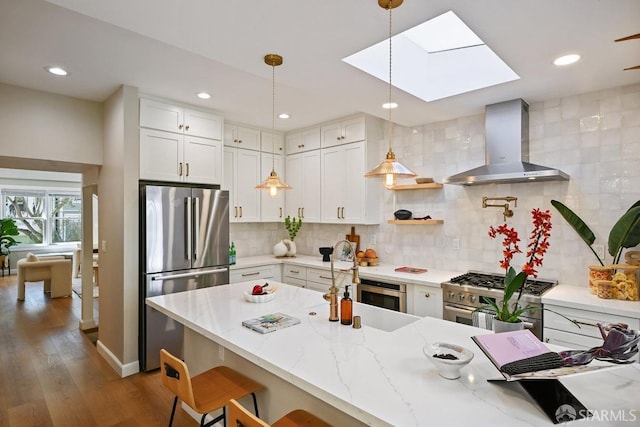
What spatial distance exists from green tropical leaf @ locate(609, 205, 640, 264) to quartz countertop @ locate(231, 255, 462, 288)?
→ 1.23 meters

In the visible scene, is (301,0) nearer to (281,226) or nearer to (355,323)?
(355,323)

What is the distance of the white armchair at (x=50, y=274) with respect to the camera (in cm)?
631

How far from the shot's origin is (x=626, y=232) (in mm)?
2383

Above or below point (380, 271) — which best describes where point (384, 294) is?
below

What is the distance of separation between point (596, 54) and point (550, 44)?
1.34ft

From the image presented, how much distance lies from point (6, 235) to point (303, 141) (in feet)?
28.6

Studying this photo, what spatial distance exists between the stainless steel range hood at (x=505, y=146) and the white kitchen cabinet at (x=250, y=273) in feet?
7.98

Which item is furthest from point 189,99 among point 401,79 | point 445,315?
point 445,315

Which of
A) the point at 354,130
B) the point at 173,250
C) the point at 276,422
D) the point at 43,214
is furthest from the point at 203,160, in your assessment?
the point at 43,214

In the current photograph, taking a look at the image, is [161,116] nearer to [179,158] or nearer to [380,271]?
[179,158]

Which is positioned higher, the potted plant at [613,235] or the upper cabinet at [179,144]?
the upper cabinet at [179,144]

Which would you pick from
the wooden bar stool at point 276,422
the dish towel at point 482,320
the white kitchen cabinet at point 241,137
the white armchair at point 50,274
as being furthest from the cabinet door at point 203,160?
the white armchair at point 50,274

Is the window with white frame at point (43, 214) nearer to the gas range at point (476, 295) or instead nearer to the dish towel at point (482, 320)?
the gas range at point (476, 295)

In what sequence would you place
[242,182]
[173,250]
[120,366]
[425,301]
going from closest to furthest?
[425,301], [120,366], [173,250], [242,182]
